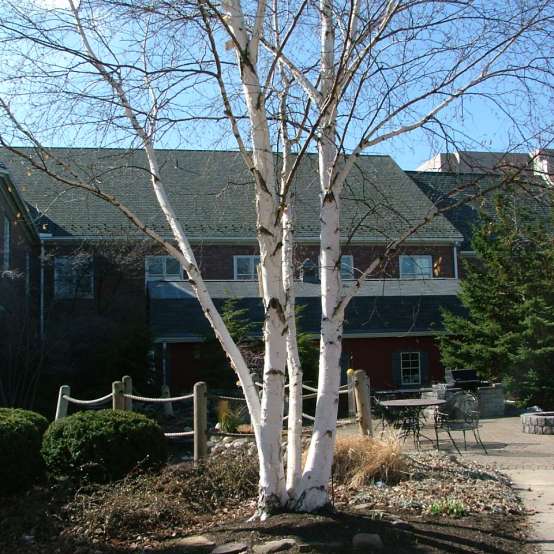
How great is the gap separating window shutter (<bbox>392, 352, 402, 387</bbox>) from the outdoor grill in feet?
12.6

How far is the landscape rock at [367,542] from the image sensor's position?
17.5 feet

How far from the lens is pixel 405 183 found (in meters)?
29.3

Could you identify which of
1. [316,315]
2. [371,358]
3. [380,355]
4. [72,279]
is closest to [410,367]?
[380,355]

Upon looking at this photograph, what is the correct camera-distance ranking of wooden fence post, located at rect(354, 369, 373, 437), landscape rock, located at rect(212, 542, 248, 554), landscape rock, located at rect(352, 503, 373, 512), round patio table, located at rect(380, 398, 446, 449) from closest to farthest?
landscape rock, located at rect(212, 542, 248, 554)
landscape rock, located at rect(352, 503, 373, 512)
wooden fence post, located at rect(354, 369, 373, 437)
round patio table, located at rect(380, 398, 446, 449)

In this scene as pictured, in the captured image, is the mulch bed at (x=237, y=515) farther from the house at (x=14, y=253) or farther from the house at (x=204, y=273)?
the house at (x=14, y=253)

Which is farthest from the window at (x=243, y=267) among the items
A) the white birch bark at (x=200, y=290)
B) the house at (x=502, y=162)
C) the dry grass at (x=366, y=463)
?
the white birch bark at (x=200, y=290)

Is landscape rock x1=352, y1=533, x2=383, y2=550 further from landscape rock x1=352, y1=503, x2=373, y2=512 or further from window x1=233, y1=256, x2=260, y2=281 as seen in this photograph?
window x1=233, y1=256, x2=260, y2=281

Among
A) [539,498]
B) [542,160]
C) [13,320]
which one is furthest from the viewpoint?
[13,320]

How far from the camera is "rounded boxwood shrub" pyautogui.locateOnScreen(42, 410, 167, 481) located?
8.20 metres

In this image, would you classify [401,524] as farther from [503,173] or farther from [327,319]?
[503,173]

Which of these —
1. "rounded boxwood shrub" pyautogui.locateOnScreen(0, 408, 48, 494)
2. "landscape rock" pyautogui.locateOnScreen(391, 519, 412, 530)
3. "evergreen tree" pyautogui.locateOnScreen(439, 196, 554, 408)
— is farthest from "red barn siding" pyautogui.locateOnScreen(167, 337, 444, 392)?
"landscape rock" pyautogui.locateOnScreen(391, 519, 412, 530)

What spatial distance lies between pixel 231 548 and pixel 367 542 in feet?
3.19

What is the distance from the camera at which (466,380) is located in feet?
55.7

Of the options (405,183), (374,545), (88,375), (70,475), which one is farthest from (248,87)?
(405,183)
